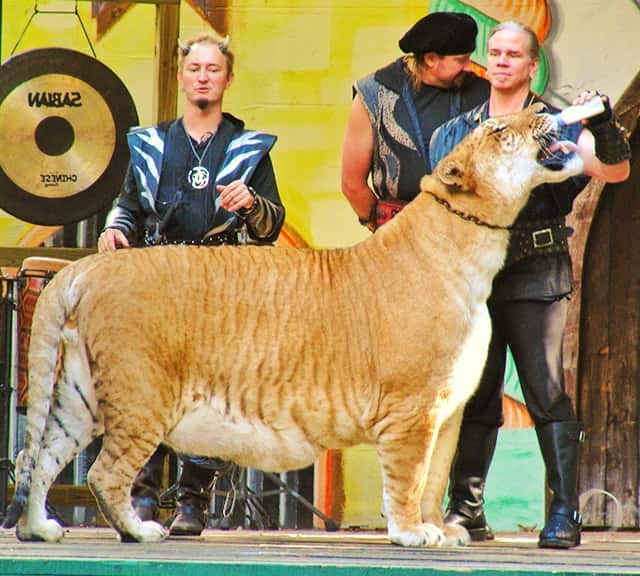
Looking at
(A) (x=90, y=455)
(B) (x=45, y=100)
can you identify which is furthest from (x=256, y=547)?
(B) (x=45, y=100)

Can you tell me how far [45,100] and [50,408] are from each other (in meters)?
3.26

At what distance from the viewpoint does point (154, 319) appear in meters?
5.27

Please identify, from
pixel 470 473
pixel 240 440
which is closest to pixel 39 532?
pixel 240 440

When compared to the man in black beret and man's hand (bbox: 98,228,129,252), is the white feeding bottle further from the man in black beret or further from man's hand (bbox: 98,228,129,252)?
man's hand (bbox: 98,228,129,252)

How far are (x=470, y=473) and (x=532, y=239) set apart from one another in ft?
3.01

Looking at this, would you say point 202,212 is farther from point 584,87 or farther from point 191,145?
point 584,87

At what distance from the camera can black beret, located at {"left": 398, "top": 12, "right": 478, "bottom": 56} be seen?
5.96 metres

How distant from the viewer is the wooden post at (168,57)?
822 cm

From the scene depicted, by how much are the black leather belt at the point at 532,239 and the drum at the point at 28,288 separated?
2.85 meters

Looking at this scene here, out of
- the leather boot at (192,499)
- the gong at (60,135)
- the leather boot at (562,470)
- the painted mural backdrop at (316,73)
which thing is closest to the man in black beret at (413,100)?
the leather boot at (562,470)

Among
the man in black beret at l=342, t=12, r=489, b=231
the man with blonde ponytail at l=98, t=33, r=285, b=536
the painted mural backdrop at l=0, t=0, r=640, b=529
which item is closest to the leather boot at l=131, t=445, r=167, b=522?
the man with blonde ponytail at l=98, t=33, r=285, b=536

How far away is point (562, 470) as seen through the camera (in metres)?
5.70

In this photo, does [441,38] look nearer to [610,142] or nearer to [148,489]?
[610,142]

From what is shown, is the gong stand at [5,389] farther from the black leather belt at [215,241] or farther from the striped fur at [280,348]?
the striped fur at [280,348]
